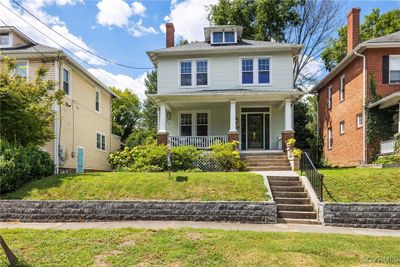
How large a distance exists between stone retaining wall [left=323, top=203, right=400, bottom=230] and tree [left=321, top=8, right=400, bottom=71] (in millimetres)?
21136

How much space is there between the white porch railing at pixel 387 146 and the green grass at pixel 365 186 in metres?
4.15

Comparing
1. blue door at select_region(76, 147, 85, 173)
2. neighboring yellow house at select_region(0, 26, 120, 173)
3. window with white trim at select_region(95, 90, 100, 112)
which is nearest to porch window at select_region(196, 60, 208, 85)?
neighboring yellow house at select_region(0, 26, 120, 173)

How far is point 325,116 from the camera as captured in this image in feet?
80.5

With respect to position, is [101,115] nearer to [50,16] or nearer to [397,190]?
[50,16]

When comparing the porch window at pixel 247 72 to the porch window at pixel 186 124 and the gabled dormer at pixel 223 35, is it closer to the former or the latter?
the gabled dormer at pixel 223 35

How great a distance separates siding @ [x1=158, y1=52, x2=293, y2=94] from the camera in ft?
63.0

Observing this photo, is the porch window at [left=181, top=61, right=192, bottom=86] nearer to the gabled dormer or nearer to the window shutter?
the gabled dormer

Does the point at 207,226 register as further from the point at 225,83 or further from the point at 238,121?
the point at 225,83

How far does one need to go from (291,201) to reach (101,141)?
15.7 metres

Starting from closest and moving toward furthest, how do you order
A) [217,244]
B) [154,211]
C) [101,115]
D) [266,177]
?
1. [217,244]
2. [154,211]
3. [266,177]
4. [101,115]

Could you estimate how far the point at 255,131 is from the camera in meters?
20.0

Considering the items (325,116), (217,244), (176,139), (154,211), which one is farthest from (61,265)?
(325,116)

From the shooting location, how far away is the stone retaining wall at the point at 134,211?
9.48 meters

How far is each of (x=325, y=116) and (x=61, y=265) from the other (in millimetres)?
22033
